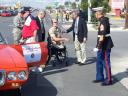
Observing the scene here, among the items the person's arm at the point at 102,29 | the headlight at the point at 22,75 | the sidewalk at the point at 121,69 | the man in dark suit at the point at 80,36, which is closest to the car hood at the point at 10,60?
the headlight at the point at 22,75

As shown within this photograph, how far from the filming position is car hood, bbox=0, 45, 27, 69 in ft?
23.7

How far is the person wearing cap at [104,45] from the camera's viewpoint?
10.0 m

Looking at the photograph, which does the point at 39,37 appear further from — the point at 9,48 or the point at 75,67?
the point at 9,48

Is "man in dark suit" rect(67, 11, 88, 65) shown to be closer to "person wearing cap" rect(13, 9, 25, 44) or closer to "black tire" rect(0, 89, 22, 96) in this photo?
"person wearing cap" rect(13, 9, 25, 44)

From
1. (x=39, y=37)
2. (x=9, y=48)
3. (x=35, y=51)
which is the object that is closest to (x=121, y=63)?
(x=39, y=37)

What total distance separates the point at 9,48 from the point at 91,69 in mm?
5262

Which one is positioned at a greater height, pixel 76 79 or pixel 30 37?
pixel 30 37

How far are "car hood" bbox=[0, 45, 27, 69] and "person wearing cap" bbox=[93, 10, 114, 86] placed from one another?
2.77 metres

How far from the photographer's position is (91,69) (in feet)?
42.9

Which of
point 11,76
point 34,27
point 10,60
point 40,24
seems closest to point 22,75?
point 11,76

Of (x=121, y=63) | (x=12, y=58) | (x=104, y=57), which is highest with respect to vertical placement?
(x=12, y=58)

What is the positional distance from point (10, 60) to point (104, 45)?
3.35 metres

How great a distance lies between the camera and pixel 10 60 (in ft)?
24.2

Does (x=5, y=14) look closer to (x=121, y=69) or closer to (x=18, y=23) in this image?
(x=18, y=23)
